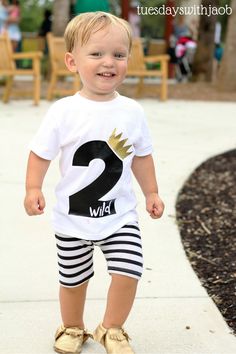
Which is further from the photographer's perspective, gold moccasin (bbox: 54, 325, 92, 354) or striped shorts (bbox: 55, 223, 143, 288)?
gold moccasin (bbox: 54, 325, 92, 354)

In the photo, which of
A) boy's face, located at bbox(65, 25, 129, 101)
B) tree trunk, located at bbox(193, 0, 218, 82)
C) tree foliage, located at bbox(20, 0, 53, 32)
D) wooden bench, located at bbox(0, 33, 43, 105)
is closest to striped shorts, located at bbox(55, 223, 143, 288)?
boy's face, located at bbox(65, 25, 129, 101)

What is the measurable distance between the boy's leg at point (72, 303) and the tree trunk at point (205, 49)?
547 inches

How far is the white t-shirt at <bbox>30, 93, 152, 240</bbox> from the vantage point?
2.81 meters

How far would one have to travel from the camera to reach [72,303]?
2.98 m

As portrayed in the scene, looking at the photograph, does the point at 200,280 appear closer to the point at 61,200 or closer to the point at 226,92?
the point at 61,200

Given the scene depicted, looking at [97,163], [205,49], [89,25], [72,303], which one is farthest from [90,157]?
[205,49]

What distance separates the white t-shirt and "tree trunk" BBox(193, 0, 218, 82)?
13.9 meters

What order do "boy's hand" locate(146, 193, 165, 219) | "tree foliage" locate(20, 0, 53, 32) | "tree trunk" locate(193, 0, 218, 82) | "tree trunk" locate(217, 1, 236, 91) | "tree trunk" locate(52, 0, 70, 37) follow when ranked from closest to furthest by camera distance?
"boy's hand" locate(146, 193, 165, 219)
"tree trunk" locate(217, 1, 236, 91)
"tree trunk" locate(52, 0, 70, 37)
"tree trunk" locate(193, 0, 218, 82)
"tree foliage" locate(20, 0, 53, 32)

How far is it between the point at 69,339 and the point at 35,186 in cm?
65

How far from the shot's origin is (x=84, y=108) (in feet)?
9.26

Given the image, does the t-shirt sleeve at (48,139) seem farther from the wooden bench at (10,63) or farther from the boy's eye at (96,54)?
the wooden bench at (10,63)

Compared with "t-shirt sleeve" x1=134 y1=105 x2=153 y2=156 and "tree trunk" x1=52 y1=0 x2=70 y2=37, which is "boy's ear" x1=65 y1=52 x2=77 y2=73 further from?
"tree trunk" x1=52 y1=0 x2=70 y2=37

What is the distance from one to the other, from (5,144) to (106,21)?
15.5 ft

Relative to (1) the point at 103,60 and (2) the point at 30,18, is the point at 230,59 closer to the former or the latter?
(1) the point at 103,60
